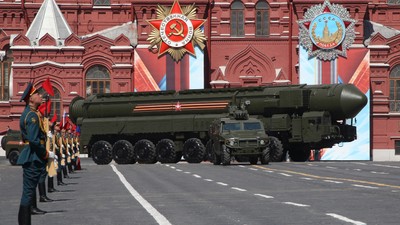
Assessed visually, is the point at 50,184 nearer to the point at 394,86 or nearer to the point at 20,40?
the point at 20,40

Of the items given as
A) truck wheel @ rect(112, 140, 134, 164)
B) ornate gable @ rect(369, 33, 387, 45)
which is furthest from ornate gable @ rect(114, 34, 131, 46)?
ornate gable @ rect(369, 33, 387, 45)

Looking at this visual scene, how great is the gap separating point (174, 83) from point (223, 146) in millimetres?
23371

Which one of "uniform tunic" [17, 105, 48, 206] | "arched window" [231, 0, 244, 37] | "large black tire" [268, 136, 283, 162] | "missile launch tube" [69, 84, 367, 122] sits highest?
"arched window" [231, 0, 244, 37]

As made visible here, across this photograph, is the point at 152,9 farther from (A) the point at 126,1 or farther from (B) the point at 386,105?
(B) the point at 386,105

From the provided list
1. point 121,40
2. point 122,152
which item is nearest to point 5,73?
point 121,40

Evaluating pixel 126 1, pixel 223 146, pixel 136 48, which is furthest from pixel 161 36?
pixel 223 146

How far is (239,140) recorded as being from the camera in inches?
1729

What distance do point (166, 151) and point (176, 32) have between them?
1662 cm

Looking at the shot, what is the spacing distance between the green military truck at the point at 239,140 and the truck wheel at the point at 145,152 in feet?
21.2

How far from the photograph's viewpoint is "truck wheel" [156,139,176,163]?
5329 cm

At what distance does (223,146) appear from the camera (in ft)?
146

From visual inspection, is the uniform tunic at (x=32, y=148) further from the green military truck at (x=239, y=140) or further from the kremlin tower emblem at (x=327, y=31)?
the kremlin tower emblem at (x=327, y=31)

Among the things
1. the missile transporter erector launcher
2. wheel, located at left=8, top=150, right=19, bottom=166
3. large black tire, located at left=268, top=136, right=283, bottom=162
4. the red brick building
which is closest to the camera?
large black tire, located at left=268, top=136, right=283, bottom=162

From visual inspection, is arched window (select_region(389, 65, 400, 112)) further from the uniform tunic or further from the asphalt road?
the uniform tunic
